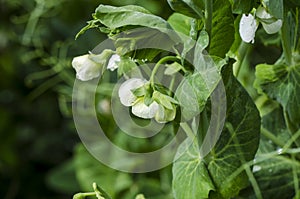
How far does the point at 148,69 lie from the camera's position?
0.51 metres

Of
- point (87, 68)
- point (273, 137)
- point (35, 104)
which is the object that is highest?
point (87, 68)

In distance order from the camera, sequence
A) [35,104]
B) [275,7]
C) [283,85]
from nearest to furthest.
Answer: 1. [275,7]
2. [283,85]
3. [35,104]

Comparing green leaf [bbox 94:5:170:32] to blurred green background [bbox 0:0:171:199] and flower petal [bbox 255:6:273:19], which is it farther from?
blurred green background [bbox 0:0:171:199]

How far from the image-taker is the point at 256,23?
49 cm

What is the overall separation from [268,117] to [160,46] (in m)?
0.22

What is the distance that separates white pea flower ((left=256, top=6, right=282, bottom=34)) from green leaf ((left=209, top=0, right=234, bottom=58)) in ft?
0.08

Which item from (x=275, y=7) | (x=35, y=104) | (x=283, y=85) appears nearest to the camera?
(x=275, y=7)

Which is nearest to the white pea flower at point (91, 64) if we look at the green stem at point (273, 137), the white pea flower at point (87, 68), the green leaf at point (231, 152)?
the white pea flower at point (87, 68)

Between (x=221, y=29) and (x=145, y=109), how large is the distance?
9 cm

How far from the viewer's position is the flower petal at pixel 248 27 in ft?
1.60

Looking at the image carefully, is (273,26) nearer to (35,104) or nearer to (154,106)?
(154,106)

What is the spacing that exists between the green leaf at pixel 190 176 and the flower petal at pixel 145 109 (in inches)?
3.3

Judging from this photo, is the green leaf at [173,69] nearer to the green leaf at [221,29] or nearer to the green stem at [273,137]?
the green leaf at [221,29]

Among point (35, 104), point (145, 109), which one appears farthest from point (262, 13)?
point (35, 104)
